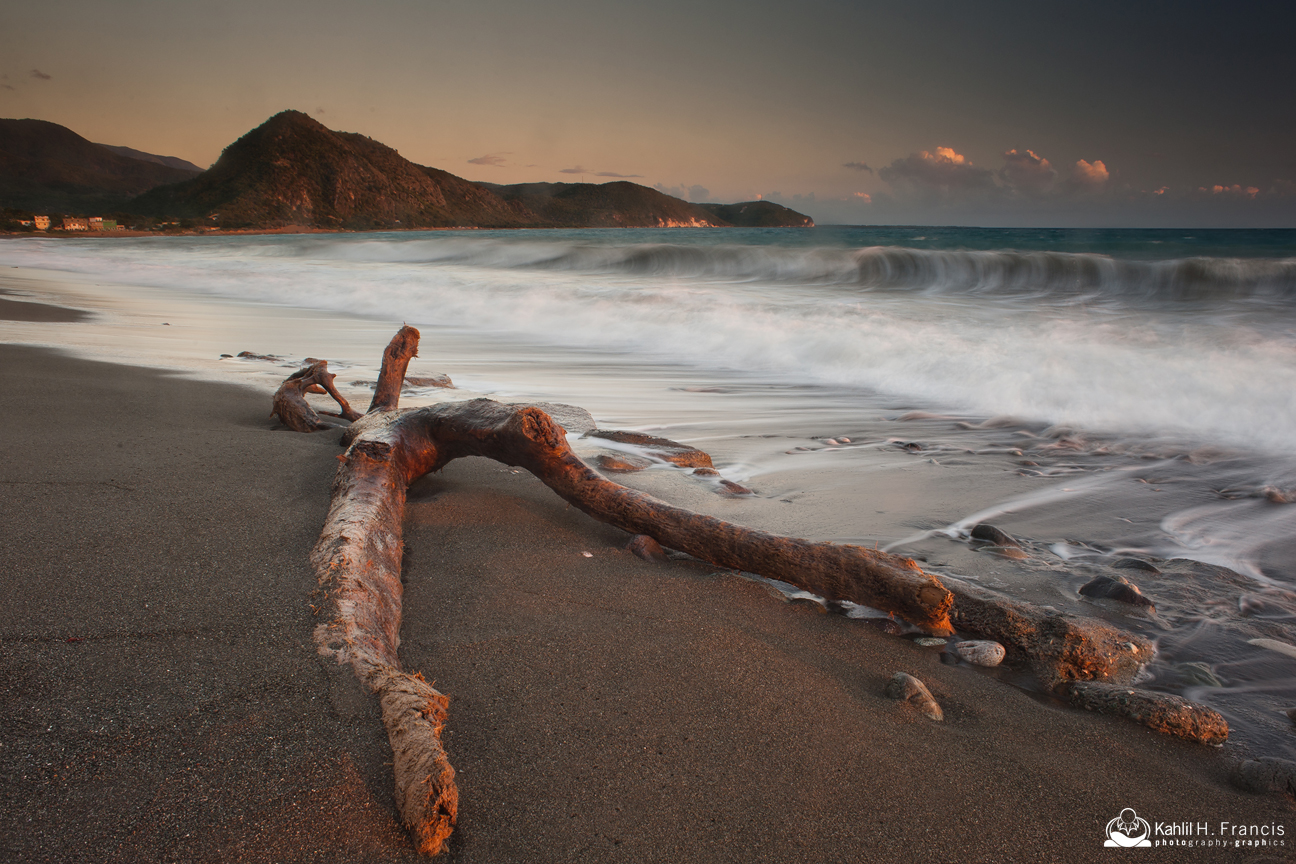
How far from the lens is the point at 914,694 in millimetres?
1838

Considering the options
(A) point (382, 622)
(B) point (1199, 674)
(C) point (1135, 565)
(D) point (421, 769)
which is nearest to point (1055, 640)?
(B) point (1199, 674)

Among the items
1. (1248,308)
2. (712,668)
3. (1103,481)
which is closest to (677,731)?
(712,668)

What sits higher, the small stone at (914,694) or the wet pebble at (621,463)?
the wet pebble at (621,463)

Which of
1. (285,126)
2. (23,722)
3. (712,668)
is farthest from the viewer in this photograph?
(285,126)

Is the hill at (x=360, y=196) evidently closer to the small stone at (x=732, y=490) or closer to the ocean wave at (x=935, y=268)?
the ocean wave at (x=935, y=268)

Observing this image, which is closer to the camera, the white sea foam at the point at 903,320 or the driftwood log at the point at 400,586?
the driftwood log at the point at 400,586

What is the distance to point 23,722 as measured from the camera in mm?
1318

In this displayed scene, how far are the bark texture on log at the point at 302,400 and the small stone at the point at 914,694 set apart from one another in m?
3.42

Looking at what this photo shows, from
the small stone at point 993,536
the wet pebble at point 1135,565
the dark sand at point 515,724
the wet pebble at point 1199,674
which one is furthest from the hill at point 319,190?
the wet pebble at point 1199,674

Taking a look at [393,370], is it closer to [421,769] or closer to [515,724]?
[515,724]

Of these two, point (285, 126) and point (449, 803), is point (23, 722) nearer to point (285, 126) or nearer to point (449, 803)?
point (449, 803)

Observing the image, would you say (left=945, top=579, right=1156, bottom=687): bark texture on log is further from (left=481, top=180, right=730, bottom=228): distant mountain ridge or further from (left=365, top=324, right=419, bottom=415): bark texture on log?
(left=481, top=180, right=730, bottom=228): distant mountain ridge

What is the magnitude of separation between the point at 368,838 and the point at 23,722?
0.76m

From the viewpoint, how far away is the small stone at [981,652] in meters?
2.11
